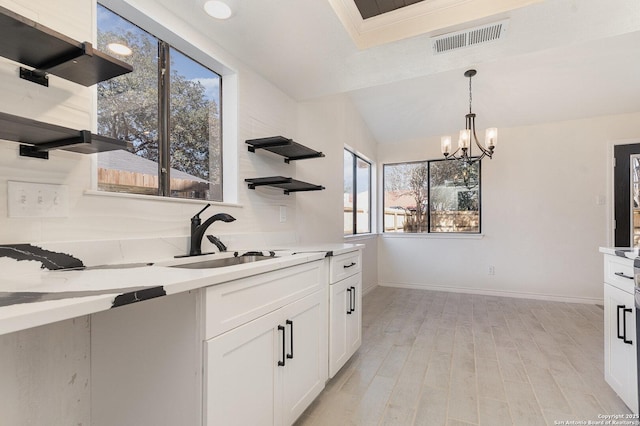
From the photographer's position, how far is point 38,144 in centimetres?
111

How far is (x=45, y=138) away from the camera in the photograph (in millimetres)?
1062

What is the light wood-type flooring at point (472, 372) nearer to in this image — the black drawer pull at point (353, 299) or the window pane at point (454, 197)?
the black drawer pull at point (353, 299)

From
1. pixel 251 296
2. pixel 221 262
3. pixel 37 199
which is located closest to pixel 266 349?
pixel 251 296

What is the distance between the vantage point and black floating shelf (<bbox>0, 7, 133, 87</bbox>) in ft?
2.93

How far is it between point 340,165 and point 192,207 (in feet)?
7.52

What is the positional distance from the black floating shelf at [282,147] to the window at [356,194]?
5.49 feet

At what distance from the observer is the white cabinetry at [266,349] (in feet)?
3.54

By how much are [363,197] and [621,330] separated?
3465 mm

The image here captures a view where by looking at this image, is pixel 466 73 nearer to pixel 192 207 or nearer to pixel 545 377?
pixel 545 377

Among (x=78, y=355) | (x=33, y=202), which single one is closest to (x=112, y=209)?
(x=33, y=202)

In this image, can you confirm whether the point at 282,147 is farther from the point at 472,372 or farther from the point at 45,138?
the point at 472,372

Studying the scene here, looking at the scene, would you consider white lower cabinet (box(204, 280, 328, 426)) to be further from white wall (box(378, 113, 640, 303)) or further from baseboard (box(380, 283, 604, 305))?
white wall (box(378, 113, 640, 303))

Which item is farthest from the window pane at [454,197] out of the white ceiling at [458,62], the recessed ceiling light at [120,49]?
the recessed ceiling light at [120,49]

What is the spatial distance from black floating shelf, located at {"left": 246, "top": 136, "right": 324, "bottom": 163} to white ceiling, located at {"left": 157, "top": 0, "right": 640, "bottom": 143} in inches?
22.4
